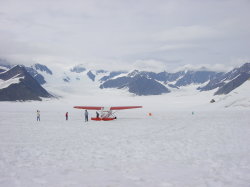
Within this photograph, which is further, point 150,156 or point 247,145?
point 247,145

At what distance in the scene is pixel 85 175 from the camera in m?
11.7

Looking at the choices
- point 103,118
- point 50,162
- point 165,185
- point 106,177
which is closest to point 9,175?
point 50,162

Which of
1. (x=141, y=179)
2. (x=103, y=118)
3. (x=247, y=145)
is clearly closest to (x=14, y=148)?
(x=141, y=179)

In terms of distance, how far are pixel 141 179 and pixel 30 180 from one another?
15.5 ft

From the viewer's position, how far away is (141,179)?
1107 centimetres

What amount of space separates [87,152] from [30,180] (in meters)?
5.93

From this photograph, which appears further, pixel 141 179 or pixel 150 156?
pixel 150 156

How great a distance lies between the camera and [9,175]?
458 inches

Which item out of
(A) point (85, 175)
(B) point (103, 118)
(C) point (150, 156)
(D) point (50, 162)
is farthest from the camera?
(B) point (103, 118)

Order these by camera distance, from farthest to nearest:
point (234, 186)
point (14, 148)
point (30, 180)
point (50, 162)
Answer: point (14, 148) → point (50, 162) → point (30, 180) → point (234, 186)

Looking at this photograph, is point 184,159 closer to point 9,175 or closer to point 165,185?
point 165,185

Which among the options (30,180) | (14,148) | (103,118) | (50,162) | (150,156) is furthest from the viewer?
(103,118)

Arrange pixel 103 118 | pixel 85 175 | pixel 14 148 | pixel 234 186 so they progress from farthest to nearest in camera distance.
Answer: pixel 103 118, pixel 14 148, pixel 85 175, pixel 234 186

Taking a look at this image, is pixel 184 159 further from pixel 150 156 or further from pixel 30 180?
pixel 30 180
